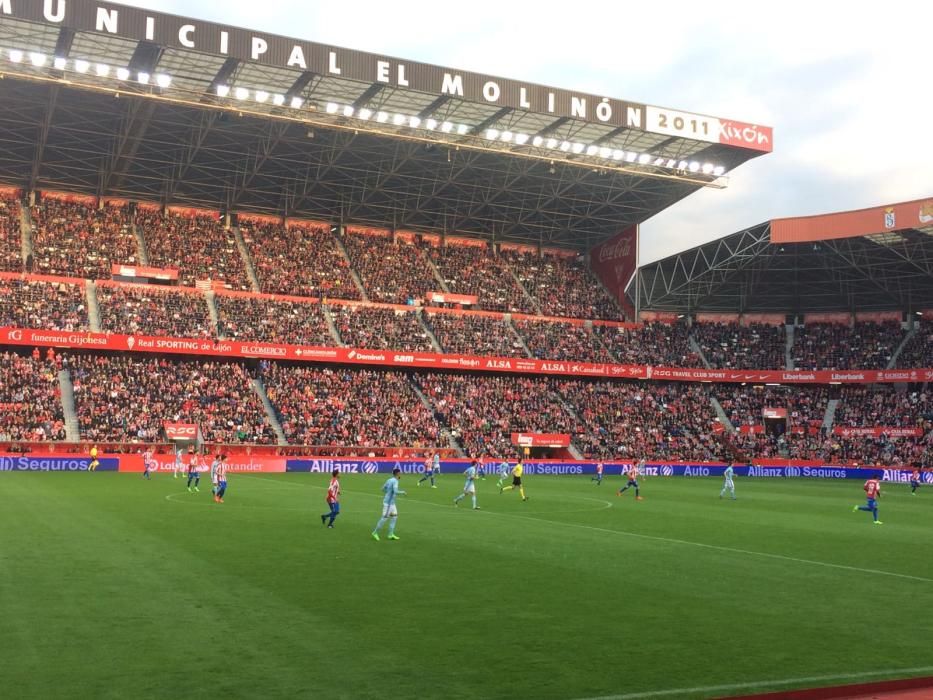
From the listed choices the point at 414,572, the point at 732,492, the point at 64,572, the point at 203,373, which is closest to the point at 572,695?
the point at 414,572

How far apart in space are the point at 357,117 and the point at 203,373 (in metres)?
19.4

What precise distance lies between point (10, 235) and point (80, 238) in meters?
4.43

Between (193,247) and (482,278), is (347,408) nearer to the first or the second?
(193,247)

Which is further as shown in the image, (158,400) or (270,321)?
(270,321)

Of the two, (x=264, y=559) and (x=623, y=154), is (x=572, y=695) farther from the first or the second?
(x=623, y=154)

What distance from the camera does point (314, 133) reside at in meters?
58.3

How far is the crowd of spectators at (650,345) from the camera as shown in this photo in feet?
247

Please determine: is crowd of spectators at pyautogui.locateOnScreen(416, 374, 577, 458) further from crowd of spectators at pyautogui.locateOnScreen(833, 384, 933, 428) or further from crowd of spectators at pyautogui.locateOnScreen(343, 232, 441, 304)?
crowd of spectators at pyautogui.locateOnScreen(833, 384, 933, 428)

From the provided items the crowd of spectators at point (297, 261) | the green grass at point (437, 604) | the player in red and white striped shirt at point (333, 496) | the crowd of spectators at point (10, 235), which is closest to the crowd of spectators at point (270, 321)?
the crowd of spectators at point (297, 261)

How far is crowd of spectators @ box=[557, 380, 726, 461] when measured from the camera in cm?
6619

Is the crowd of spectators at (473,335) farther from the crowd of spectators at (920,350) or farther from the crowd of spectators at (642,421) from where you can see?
the crowd of spectators at (920,350)

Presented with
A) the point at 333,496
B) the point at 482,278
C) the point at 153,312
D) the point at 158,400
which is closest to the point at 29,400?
the point at 158,400

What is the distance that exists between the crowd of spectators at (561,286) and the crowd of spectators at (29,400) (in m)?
39.8

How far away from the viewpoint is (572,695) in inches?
382
